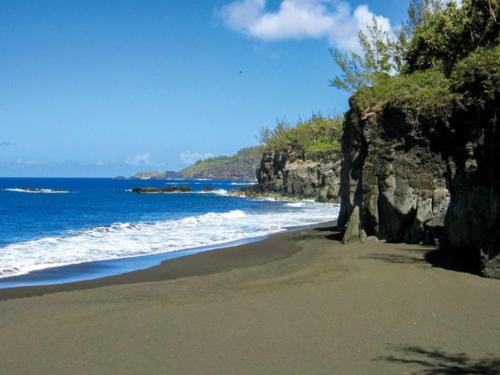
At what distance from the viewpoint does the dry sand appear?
7.95 metres

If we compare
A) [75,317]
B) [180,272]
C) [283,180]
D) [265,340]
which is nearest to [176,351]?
[265,340]

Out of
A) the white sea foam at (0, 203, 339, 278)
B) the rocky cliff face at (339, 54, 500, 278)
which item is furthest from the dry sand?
the white sea foam at (0, 203, 339, 278)

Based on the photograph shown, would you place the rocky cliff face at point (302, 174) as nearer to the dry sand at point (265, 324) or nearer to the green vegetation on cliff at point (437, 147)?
the green vegetation on cliff at point (437, 147)

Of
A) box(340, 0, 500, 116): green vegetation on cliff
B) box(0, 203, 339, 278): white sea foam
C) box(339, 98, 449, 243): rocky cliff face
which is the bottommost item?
box(0, 203, 339, 278): white sea foam

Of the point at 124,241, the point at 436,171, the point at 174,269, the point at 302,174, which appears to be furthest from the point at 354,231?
the point at 302,174

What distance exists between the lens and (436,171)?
855 inches

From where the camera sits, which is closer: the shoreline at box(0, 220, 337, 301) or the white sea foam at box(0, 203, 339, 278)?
the shoreline at box(0, 220, 337, 301)

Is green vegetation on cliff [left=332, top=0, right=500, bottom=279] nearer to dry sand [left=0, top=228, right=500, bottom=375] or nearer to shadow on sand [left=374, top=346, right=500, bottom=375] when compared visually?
dry sand [left=0, top=228, right=500, bottom=375]

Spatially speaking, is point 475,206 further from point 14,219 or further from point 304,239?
point 14,219

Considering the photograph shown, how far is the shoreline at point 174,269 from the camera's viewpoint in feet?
49.1

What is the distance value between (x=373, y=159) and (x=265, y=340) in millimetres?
16429

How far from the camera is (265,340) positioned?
9.03 meters

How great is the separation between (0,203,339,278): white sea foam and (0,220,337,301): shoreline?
1.68 metres

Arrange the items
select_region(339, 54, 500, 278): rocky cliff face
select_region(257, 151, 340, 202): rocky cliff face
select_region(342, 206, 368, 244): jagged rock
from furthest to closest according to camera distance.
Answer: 1. select_region(257, 151, 340, 202): rocky cliff face
2. select_region(342, 206, 368, 244): jagged rock
3. select_region(339, 54, 500, 278): rocky cliff face
